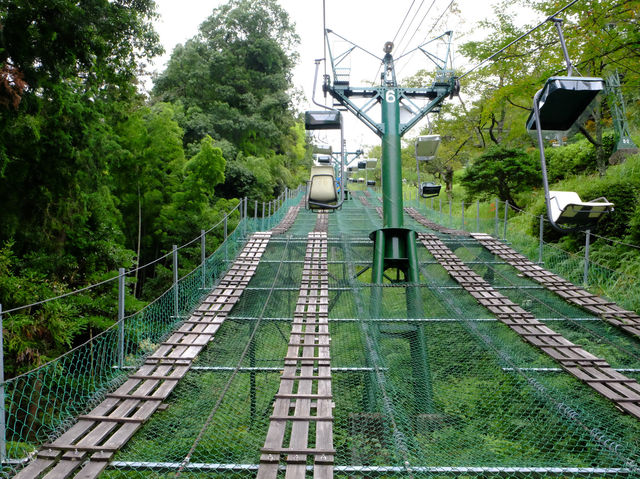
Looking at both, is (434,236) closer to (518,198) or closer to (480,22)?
(518,198)

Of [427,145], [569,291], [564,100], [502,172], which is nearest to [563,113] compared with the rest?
[564,100]

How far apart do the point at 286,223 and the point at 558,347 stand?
8.65 m

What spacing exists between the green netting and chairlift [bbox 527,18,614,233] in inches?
56.3

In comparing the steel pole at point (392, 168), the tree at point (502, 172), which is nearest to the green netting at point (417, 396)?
the steel pole at point (392, 168)

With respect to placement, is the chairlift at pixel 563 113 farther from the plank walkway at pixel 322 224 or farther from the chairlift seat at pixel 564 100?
the plank walkway at pixel 322 224

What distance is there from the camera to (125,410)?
3.35 metres

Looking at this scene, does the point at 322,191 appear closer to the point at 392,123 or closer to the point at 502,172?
the point at 392,123

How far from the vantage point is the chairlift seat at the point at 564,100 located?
2.85m

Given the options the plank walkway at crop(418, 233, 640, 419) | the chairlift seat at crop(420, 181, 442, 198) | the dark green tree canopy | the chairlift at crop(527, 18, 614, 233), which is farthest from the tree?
the dark green tree canopy

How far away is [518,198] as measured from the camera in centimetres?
1518

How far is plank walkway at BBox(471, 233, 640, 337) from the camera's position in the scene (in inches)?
208

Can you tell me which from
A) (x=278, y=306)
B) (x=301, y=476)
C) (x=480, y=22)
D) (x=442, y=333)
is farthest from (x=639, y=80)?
(x=480, y=22)

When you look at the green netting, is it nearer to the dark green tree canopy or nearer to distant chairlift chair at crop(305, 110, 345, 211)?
distant chairlift chair at crop(305, 110, 345, 211)

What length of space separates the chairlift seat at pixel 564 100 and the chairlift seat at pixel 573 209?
57cm
